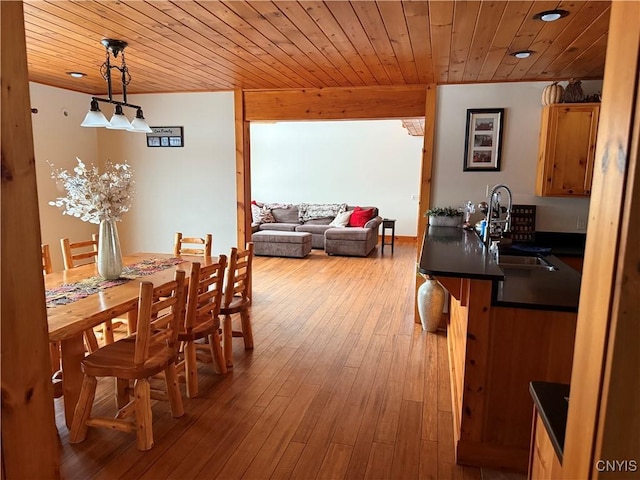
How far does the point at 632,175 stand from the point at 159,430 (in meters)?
2.57

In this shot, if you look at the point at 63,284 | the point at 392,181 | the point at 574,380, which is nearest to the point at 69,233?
the point at 63,284

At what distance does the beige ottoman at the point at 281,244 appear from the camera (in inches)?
308

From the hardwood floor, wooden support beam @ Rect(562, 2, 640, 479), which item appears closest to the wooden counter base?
the hardwood floor

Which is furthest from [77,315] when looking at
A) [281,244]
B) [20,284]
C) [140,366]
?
[281,244]

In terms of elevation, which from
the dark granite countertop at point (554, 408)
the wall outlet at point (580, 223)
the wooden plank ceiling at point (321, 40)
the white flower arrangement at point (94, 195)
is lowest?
the dark granite countertop at point (554, 408)

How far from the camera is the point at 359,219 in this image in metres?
8.45

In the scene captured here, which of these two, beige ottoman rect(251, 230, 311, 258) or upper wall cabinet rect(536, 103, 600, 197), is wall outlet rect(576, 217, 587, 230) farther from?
beige ottoman rect(251, 230, 311, 258)

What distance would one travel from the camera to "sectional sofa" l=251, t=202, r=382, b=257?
26.1ft

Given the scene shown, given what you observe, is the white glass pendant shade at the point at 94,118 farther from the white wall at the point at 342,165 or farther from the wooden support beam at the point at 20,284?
the white wall at the point at 342,165

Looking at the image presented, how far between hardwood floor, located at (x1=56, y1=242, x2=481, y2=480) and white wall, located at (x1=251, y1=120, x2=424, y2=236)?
5541 mm

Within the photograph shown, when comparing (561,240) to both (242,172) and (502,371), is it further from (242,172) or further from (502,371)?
(242,172)

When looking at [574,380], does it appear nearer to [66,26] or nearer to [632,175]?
[632,175]

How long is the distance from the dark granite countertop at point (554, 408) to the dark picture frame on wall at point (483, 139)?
3.14 meters

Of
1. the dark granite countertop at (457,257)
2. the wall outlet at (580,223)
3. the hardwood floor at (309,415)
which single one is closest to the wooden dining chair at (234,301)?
the hardwood floor at (309,415)
